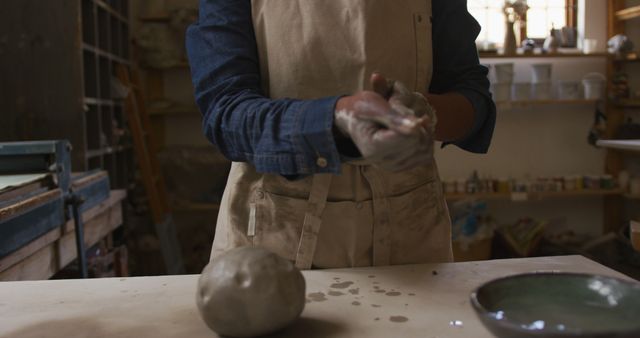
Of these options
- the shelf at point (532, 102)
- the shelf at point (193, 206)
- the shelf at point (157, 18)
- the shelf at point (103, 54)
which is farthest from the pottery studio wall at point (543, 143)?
the shelf at point (103, 54)

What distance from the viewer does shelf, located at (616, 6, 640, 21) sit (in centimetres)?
359

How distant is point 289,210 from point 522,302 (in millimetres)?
501

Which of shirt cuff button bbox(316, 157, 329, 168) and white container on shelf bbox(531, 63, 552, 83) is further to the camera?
white container on shelf bbox(531, 63, 552, 83)

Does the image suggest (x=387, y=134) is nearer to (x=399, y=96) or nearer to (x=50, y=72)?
(x=399, y=96)

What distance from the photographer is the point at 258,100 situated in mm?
1027

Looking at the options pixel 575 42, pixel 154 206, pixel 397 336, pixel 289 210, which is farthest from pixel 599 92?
pixel 397 336

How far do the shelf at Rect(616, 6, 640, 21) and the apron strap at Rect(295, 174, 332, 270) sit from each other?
3194 mm

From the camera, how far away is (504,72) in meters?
3.54

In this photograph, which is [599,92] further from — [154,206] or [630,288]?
[630,288]

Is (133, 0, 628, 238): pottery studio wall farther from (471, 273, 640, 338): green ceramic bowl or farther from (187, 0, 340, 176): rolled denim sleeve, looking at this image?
(471, 273, 640, 338): green ceramic bowl

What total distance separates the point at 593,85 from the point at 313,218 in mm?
3045

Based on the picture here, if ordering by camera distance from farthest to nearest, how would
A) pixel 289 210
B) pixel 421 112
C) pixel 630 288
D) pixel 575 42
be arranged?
pixel 575 42 < pixel 289 210 < pixel 421 112 < pixel 630 288

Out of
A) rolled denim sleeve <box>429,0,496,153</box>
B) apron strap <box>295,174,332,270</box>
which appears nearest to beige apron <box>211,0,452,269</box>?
apron strap <box>295,174,332,270</box>

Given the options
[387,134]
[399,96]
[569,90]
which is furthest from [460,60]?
[569,90]
